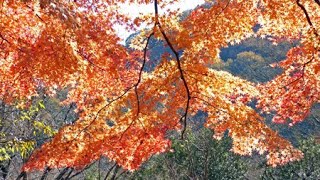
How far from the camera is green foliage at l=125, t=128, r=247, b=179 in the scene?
23984 mm

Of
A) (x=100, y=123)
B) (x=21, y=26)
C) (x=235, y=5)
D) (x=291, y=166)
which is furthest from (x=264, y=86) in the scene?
(x=291, y=166)

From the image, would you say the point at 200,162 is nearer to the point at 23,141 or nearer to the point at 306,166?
the point at 306,166

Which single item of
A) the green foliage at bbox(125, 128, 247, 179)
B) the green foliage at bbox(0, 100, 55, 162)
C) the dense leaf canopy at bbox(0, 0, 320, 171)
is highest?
the green foliage at bbox(125, 128, 247, 179)

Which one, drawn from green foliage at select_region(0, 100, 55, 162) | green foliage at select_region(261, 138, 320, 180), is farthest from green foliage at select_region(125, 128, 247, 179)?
green foliage at select_region(0, 100, 55, 162)

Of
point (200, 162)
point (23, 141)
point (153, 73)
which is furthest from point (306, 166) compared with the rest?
point (23, 141)

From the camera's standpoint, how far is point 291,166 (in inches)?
926

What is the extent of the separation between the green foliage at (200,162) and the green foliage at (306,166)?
2850 mm

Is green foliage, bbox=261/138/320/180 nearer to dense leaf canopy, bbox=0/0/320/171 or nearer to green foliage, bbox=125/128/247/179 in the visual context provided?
green foliage, bbox=125/128/247/179

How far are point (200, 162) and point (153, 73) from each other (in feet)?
58.0

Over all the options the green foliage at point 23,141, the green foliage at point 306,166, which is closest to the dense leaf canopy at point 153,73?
the green foliage at point 23,141

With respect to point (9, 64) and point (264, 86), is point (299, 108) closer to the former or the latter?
point (264, 86)

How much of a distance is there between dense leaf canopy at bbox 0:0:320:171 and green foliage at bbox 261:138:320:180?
560 inches

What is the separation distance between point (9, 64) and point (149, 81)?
148 inches

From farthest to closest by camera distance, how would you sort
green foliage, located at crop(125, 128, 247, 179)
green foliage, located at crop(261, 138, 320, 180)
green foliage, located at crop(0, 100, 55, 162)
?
green foliage, located at crop(125, 128, 247, 179), green foliage, located at crop(261, 138, 320, 180), green foliage, located at crop(0, 100, 55, 162)
